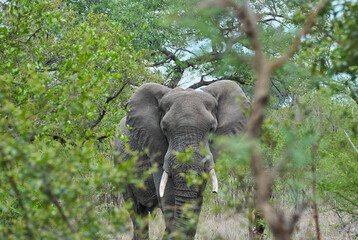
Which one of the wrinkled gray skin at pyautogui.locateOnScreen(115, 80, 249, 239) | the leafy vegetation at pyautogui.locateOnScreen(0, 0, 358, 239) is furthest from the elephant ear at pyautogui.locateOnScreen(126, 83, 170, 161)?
the leafy vegetation at pyautogui.locateOnScreen(0, 0, 358, 239)

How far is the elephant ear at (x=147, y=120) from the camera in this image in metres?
7.12

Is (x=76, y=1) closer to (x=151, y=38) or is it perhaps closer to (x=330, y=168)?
(x=151, y=38)

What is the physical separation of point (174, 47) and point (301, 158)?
1578cm

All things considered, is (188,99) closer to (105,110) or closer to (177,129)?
(177,129)

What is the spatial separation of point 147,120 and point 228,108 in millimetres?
1124

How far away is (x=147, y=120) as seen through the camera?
24.1ft

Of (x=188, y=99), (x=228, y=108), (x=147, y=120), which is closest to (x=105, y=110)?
(x=147, y=120)

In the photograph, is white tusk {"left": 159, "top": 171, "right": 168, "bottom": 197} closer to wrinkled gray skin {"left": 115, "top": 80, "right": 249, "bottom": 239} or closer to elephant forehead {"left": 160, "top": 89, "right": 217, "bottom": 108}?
wrinkled gray skin {"left": 115, "top": 80, "right": 249, "bottom": 239}

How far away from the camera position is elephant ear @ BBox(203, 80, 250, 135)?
7093 millimetres

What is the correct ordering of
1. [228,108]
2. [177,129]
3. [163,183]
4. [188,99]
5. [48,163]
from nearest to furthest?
[48,163] → [177,129] → [163,183] → [188,99] → [228,108]

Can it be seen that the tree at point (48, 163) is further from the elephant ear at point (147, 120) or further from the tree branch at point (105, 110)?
the tree branch at point (105, 110)

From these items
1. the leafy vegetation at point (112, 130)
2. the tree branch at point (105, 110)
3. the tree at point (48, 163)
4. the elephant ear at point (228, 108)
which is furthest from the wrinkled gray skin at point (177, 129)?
the tree branch at point (105, 110)

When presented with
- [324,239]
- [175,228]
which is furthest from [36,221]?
[324,239]

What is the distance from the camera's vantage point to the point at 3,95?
3969mm
